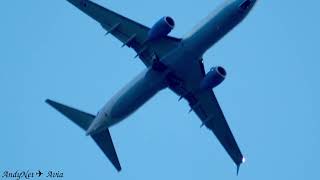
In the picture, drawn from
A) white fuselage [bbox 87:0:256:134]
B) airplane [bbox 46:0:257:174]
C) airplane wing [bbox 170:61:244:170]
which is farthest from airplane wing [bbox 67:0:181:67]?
airplane wing [bbox 170:61:244:170]

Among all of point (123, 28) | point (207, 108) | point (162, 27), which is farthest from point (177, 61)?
point (207, 108)

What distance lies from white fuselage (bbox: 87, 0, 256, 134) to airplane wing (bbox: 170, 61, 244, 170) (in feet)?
5.98

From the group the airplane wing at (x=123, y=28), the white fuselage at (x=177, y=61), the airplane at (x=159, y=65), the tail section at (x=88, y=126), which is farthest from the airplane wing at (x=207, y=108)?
the tail section at (x=88, y=126)

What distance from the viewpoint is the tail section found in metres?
55.5

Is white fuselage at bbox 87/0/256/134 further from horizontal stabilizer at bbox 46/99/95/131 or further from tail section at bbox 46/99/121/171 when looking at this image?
tail section at bbox 46/99/121/171

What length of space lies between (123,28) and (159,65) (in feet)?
17.0

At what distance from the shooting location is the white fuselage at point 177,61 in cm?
4847

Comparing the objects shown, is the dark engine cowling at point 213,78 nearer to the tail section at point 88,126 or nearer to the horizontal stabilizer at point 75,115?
the tail section at point 88,126

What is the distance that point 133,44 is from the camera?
52594 mm

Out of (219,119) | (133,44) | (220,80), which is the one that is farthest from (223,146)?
(133,44)

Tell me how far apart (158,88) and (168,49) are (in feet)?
11.4

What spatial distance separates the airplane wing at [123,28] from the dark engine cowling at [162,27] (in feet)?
4.96

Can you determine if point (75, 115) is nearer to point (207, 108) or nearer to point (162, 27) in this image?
point (207, 108)

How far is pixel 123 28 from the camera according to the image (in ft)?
172
